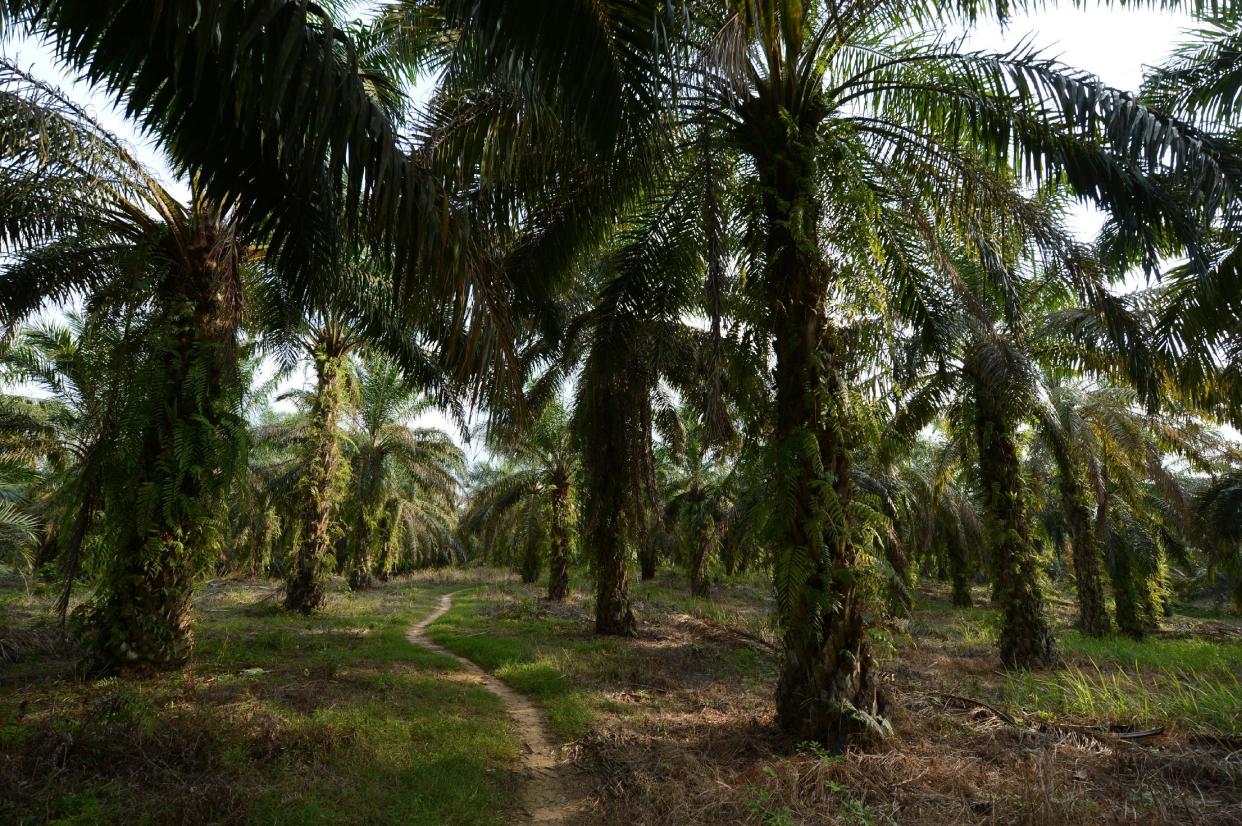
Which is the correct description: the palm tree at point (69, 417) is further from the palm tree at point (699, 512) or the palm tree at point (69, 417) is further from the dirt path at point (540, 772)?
the palm tree at point (699, 512)

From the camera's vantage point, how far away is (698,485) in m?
21.3

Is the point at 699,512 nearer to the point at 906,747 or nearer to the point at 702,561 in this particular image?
the point at 702,561

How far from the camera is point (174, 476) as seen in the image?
7.14m

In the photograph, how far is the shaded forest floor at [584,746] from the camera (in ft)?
13.9

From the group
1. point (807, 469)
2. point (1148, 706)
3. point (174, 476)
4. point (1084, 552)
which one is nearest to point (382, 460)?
point (174, 476)

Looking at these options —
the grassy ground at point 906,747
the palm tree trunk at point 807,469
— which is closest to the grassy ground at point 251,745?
the grassy ground at point 906,747

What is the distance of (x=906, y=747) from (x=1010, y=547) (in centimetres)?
647

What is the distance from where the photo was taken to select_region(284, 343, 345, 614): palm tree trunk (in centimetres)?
1364

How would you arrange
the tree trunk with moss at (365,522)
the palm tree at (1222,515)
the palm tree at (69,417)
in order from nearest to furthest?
the palm tree at (69,417), the palm tree at (1222,515), the tree trunk with moss at (365,522)

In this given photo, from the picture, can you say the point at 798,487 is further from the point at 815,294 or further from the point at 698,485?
the point at 698,485

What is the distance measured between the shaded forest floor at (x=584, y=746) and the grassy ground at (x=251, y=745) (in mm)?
20

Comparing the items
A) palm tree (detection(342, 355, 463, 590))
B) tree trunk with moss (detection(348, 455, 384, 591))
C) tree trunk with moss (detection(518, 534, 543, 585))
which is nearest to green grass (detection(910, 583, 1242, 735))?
tree trunk with moss (detection(518, 534, 543, 585))

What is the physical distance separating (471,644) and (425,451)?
1166cm

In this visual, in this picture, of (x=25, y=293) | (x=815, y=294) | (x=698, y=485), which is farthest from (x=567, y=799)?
(x=698, y=485)
